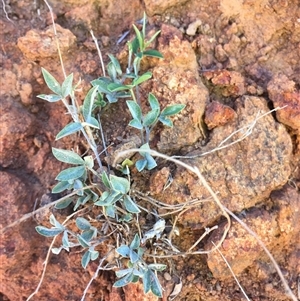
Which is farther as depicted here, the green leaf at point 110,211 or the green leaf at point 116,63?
the green leaf at point 116,63

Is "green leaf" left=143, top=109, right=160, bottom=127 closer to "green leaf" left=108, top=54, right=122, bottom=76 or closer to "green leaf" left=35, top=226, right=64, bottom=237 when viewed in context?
"green leaf" left=108, top=54, right=122, bottom=76

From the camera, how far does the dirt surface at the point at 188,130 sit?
1.65 meters

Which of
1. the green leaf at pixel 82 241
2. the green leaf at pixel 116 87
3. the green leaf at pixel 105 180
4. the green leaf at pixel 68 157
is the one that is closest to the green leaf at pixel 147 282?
the green leaf at pixel 82 241

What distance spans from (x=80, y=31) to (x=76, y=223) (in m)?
0.83

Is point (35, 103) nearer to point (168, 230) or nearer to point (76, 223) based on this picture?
point (76, 223)

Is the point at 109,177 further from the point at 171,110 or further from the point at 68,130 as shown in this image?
the point at 171,110

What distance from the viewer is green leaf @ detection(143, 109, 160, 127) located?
159 centimetres

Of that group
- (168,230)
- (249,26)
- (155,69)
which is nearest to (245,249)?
(168,230)

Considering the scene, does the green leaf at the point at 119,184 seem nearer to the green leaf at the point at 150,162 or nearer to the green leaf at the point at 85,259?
the green leaf at the point at 150,162

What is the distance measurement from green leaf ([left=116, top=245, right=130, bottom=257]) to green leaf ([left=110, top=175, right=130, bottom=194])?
7.5 inches

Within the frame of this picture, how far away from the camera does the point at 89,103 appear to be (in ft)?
5.13

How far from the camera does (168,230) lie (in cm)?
166

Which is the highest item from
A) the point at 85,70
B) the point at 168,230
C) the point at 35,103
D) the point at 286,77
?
the point at 286,77

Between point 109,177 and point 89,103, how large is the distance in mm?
269
